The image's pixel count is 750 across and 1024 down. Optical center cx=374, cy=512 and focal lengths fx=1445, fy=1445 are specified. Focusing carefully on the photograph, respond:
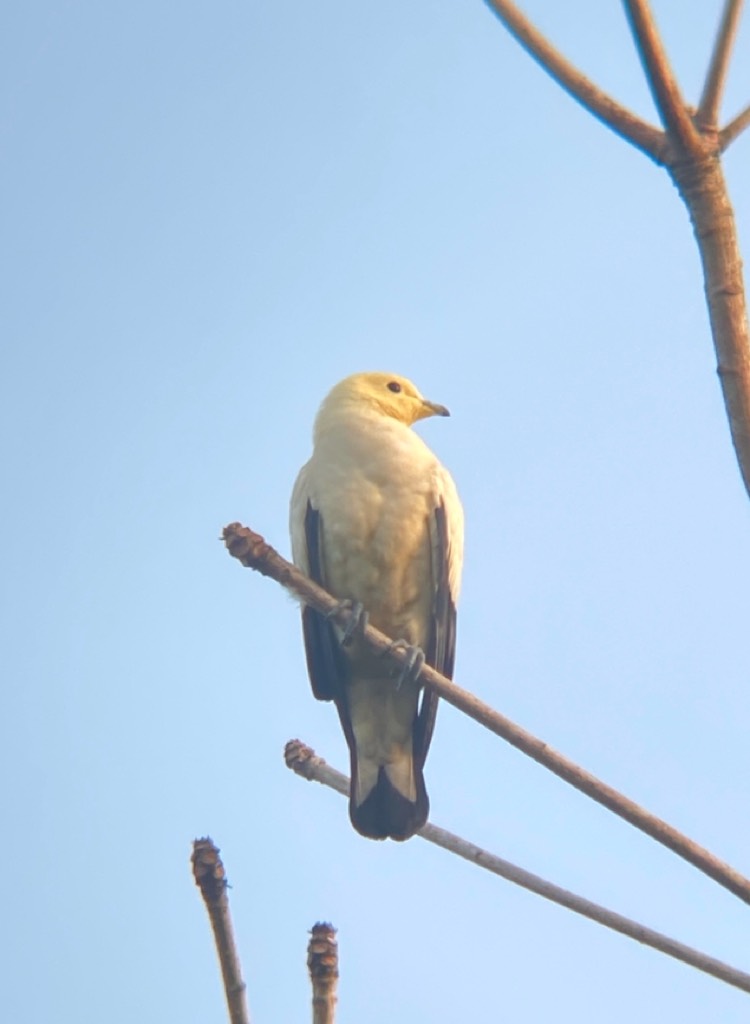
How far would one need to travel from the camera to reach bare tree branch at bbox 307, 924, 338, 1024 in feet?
10.1

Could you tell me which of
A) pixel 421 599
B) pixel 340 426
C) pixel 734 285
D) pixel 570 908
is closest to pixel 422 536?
pixel 421 599

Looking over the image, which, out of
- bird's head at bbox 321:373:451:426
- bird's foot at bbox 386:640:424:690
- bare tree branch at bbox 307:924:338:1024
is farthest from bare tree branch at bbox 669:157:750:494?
bird's head at bbox 321:373:451:426

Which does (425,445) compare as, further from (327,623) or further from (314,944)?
(314,944)

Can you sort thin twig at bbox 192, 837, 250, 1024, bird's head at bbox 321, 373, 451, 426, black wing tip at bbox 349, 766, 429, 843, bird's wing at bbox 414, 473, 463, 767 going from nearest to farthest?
thin twig at bbox 192, 837, 250, 1024, black wing tip at bbox 349, 766, 429, 843, bird's wing at bbox 414, 473, 463, 767, bird's head at bbox 321, 373, 451, 426

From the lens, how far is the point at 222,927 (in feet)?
9.71

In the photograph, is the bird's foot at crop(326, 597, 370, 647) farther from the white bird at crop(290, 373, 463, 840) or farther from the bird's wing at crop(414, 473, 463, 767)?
the bird's wing at crop(414, 473, 463, 767)

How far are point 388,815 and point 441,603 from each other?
1.27m

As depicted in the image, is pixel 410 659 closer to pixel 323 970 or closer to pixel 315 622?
pixel 315 622

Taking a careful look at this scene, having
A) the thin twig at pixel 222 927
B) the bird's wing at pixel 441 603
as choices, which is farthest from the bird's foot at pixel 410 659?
the thin twig at pixel 222 927

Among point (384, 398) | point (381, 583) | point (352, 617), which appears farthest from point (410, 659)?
point (384, 398)

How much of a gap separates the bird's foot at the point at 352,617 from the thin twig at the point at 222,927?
2943 millimetres

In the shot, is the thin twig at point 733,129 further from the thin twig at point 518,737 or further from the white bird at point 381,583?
the white bird at point 381,583

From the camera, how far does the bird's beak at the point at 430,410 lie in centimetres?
1002

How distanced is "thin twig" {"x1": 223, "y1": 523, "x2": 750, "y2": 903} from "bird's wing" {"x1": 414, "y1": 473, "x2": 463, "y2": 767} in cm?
230
